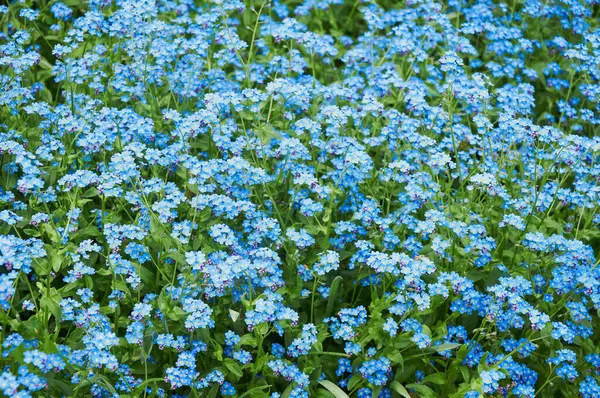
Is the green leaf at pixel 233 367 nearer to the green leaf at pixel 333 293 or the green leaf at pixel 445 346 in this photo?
the green leaf at pixel 333 293

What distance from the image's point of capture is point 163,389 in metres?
4.96

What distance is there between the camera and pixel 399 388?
518 cm

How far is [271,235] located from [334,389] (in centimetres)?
104

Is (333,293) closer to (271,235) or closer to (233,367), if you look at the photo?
(271,235)

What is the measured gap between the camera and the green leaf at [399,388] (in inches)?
202

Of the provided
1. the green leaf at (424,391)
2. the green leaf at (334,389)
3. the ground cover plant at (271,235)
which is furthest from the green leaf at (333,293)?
the green leaf at (424,391)

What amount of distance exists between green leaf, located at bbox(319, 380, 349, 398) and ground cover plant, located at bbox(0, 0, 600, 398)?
1 centimetres

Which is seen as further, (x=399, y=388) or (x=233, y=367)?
(x=399, y=388)

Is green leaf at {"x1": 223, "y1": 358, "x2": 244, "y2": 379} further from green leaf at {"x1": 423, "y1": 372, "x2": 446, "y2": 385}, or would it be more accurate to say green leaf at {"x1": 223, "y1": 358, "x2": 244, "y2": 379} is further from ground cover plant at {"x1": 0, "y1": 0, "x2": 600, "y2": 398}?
green leaf at {"x1": 423, "y1": 372, "x2": 446, "y2": 385}

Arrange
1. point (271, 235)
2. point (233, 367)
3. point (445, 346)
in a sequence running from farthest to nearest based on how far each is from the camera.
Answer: point (271, 235), point (445, 346), point (233, 367)

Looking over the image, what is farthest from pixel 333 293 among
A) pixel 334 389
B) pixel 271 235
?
pixel 334 389

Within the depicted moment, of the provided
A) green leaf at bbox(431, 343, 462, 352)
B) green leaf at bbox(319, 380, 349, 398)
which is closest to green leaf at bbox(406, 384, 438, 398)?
green leaf at bbox(431, 343, 462, 352)

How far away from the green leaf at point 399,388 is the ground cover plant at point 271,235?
0.01 m

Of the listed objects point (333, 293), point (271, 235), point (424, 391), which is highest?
point (271, 235)
